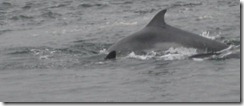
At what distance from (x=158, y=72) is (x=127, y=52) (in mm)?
2666

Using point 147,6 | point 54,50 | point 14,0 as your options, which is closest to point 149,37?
point 54,50

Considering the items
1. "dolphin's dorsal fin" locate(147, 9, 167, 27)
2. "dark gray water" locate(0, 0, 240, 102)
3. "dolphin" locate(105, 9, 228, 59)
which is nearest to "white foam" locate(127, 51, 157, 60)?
"dark gray water" locate(0, 0, 240, 102)

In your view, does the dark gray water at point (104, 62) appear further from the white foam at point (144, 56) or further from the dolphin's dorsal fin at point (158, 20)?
the dolphin's dorsal fin at point (158, 20)

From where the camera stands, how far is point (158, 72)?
14109 millimetres

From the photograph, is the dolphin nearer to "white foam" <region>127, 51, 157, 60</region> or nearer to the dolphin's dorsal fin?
the dolphin's dorsal fin

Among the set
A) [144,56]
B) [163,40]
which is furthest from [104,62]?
[163,40]

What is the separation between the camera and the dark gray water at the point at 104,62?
11.8 m

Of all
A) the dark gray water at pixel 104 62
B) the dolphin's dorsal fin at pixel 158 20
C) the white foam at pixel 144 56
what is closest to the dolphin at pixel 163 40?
the dolphin's dorsal fin at pixel 158 20

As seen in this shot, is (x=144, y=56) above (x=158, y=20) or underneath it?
underneath

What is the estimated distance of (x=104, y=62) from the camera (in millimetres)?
15820

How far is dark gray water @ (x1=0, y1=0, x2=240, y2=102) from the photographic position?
38.8 ft

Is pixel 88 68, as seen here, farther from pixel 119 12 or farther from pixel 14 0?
pixel 14 0

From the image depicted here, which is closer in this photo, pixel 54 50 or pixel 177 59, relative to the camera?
pixel 177 59

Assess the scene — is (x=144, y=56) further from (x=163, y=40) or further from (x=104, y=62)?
(x=104, y=62)
